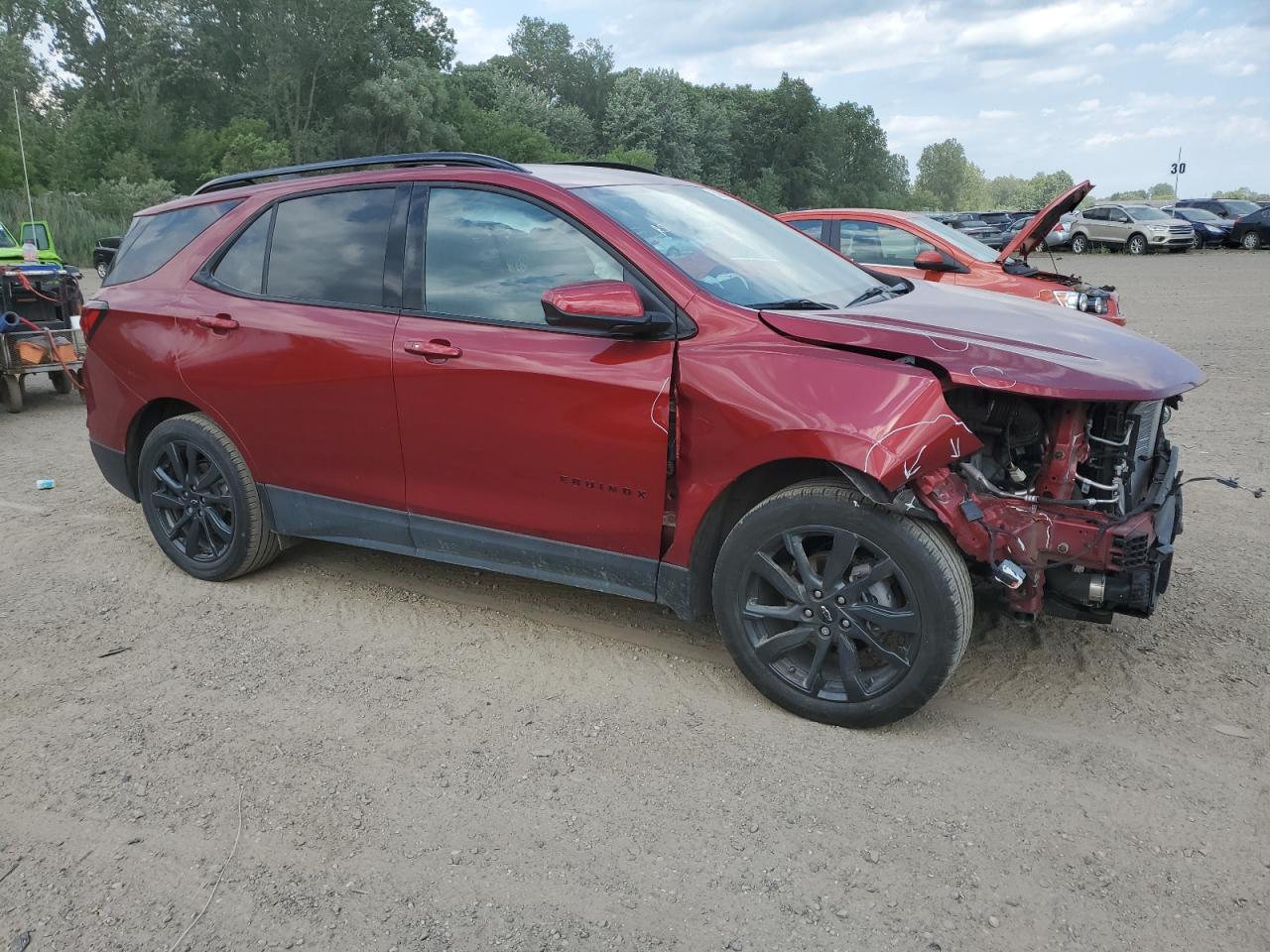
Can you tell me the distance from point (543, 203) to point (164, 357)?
210 cm

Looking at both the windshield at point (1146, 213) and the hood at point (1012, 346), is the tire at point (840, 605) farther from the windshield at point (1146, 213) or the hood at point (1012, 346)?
the windshield at point (1146, 213)

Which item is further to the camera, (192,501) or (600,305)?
(192,501)

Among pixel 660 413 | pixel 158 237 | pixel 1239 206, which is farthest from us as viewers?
pixel 1239 206

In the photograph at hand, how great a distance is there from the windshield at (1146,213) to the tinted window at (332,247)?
33206 millimetres

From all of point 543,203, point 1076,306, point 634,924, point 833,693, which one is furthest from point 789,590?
point 1076,306

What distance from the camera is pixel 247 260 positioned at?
4.64m

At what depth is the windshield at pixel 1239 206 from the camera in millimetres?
34219

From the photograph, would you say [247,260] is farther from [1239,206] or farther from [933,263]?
[1239,206]

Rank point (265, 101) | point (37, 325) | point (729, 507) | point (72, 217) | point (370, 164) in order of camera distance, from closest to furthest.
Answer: point (729, 507)
point (370, 164)
point (37, 325)
point (72, 217)
point (265, 101)

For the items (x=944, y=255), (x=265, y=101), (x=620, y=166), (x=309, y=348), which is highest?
(x=265, y=101)

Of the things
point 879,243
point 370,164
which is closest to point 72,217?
point 879,243

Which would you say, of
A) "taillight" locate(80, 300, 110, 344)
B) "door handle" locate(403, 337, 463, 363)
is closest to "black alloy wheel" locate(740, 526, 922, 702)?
"door handle" locate(403, 337, 463, 363)

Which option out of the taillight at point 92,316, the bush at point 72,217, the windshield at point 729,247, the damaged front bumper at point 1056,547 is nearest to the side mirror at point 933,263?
the windshield at point 729,247

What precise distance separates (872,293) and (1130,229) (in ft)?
106
